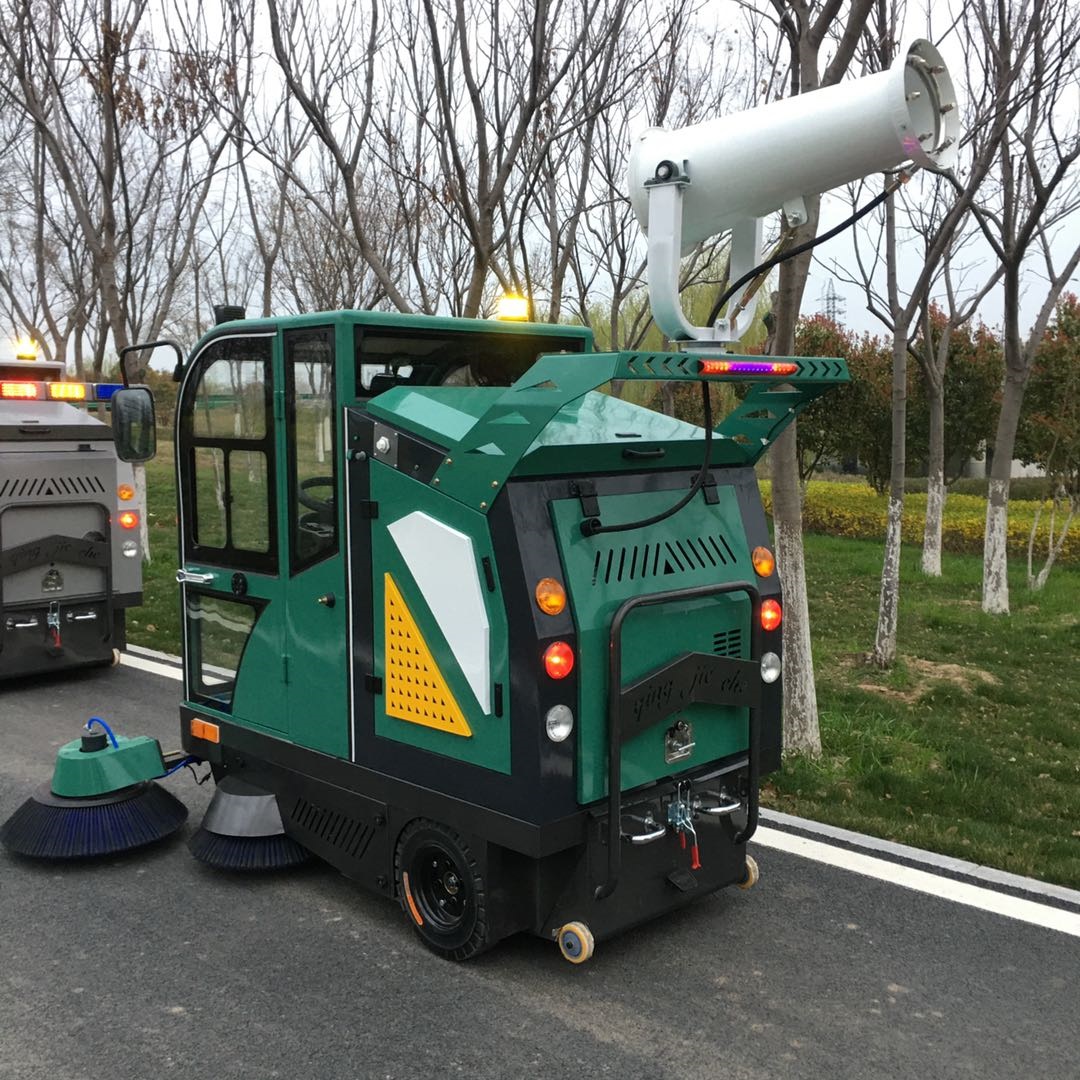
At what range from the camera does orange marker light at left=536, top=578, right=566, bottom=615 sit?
3.43 m

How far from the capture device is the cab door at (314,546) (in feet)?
13.2

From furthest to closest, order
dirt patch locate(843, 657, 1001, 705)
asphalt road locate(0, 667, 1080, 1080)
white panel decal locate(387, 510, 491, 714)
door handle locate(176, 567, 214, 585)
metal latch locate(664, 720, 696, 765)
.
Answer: dirt patch locate(843, 657, 1001, 705), door handle locate(176, 567, 214, 585), metal latch locate(664, 720, 696, 765), white panel decal locate(387, 510, 491, 714), asphalt road locate(0, 667, 1080, 1080)

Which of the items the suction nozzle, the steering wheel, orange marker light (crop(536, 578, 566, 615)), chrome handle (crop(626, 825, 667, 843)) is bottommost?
the suction nozzle

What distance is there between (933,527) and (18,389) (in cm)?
1015

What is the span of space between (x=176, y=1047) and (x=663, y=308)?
271 cm

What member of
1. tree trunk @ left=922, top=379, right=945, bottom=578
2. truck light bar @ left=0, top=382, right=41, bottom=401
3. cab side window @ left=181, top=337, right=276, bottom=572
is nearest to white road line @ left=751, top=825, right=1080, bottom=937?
cab side window @ left=181, top=337, right=276, bottom=572

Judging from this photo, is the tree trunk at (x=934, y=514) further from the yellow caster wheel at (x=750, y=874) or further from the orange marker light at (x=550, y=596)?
the orange marker light at (x=550, y=596)

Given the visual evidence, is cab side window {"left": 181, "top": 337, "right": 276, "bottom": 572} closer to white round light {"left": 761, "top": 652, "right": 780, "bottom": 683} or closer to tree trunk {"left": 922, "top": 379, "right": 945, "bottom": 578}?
white round light {"left": 761, "top": 652, "right": 780, "bottom": 683}

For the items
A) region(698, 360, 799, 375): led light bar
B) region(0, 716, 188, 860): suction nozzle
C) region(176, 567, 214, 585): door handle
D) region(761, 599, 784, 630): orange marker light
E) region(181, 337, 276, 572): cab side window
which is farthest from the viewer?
region(176, 567, 214, 585): door handle

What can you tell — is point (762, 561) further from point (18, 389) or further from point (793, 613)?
point (18, 389)

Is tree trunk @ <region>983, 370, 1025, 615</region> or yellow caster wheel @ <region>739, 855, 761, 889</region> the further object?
tree trunk @ <region>983, 370, 1025, 615</region>

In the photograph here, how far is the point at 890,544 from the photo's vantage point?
8.29 meters

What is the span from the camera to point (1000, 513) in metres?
10.7

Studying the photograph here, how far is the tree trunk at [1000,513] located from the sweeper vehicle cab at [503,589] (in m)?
7.26
